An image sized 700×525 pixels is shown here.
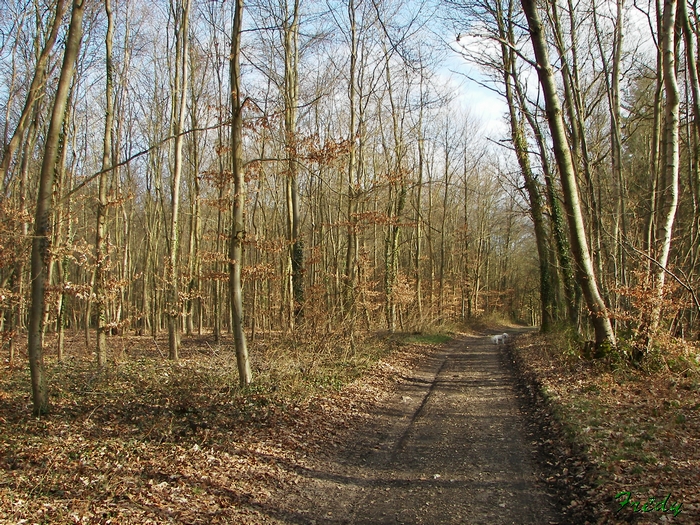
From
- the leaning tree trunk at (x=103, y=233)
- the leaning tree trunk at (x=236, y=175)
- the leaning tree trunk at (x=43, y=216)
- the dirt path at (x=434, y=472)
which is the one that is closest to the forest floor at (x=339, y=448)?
the dirt path at (x=434, y=472)

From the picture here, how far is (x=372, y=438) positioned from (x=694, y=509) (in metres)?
4.04

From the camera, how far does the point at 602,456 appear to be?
18.0 feet

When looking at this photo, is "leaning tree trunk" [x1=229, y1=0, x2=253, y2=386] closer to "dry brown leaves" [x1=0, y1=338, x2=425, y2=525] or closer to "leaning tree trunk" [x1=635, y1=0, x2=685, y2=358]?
"dry brown leaves" [x1=0, y1=338, x2=425, y2=525]

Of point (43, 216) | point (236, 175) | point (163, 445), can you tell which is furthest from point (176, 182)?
point (163, 445)

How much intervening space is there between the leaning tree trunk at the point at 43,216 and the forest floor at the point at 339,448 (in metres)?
0.69

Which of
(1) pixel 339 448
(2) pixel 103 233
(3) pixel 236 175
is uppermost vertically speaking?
(3) pixel 236 175

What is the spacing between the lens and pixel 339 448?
672cm

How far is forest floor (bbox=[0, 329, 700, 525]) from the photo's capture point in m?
4.59

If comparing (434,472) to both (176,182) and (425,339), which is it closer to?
(176,182)

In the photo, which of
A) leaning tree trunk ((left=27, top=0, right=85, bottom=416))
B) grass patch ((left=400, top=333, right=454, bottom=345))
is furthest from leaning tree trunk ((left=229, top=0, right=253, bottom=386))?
grass patch ((left=400, top=333, right=454, bottom=345))

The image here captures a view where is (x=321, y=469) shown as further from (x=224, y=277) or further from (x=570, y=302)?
(x=570, y=302)
